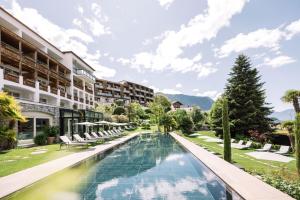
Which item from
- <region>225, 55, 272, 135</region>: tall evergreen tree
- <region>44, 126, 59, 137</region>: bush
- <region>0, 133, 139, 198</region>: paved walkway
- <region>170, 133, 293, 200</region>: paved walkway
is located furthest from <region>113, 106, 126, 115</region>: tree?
<region>170, 133, 293, 200</region>: paved walkway

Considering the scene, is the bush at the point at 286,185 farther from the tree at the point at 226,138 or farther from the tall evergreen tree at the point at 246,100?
the tall evergreen tree at the point at 246,100

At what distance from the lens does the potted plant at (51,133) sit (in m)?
24.5

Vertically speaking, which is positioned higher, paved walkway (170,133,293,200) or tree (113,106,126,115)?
tree (113,106,126,115)

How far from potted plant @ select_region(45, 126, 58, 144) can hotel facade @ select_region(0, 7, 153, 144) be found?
76cm

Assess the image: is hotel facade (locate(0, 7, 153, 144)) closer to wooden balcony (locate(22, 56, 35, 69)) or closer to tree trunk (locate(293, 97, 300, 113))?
wooden balcony (locate(22, 56, 35, 69))

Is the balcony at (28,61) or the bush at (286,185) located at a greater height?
the balcony at (28,61)

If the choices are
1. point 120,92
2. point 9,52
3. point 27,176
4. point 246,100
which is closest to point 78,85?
point 9,52

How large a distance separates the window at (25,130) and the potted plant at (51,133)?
4.82 feet

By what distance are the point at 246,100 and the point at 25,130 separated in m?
21.6

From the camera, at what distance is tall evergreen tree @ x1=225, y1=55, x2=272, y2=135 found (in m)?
25.5

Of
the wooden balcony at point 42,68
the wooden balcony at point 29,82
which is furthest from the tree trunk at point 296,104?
the wooden balcony at point 42,68

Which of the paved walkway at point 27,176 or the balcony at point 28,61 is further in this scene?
the balcony at point 28,61

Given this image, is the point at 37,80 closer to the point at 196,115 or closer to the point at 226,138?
the point at 226,138

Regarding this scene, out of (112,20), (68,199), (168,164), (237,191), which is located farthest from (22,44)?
(237,191)
